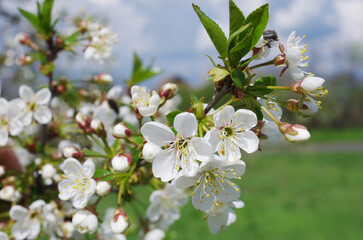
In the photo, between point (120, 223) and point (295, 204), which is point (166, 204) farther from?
point (295, 204)

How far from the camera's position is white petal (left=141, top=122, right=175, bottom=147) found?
885 mm

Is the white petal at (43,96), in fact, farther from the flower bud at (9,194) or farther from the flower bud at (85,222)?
the flower bud at (85,222)

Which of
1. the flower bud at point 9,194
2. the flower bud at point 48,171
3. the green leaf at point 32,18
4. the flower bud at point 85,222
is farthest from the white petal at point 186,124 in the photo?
the green leaf at point 32,18

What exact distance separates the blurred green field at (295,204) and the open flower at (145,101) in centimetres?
147

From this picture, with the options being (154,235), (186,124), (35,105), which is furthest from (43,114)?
(186,124)

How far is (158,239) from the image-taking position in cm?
156

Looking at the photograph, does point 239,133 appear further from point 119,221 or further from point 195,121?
point 119,221

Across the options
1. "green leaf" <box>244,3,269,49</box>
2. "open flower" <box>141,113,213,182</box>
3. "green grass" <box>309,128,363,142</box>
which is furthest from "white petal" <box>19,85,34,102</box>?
"green grass" <box>309,128,363,142</box>

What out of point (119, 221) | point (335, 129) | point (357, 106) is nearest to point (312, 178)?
point (119, 221)

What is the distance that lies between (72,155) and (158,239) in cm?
67

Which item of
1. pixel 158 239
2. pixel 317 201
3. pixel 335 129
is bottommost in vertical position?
pixel 335 129

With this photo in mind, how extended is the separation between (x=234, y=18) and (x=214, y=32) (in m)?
0.07

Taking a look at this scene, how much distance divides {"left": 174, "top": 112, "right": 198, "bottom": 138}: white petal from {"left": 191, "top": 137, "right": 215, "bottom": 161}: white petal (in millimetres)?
30

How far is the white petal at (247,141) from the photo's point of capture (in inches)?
37.4
